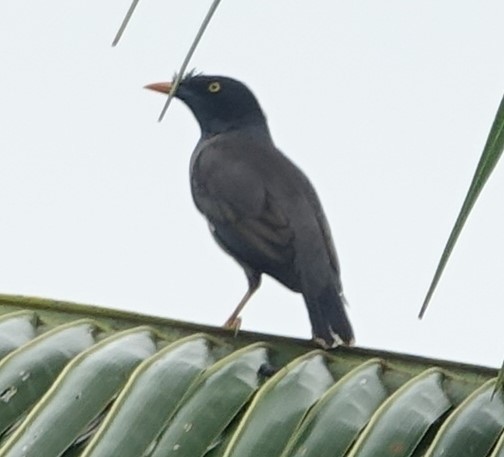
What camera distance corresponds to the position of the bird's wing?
5.11m

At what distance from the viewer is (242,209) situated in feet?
17.6

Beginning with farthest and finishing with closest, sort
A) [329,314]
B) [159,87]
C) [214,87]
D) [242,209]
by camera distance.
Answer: [214,87]
[159,87]
[242,209]
[329,314]

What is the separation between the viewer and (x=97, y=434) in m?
2.04

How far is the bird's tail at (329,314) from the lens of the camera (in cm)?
405

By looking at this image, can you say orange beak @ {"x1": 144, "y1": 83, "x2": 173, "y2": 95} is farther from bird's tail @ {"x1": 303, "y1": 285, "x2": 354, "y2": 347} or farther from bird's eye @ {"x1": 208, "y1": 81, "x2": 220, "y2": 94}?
bird's tail @ {"x1": 303, "y1": 285, "x2": 354, "y2": 347}

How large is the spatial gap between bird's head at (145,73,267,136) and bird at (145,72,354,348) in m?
0.07

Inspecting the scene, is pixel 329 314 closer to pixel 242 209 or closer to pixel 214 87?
pixel 242 209

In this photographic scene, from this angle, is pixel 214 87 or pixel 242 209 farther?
pixel 214 87

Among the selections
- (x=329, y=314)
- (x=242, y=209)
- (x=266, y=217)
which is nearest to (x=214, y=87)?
(x=242, y=209)

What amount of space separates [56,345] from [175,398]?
0.35 m

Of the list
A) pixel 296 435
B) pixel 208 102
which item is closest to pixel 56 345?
pixel 296 435

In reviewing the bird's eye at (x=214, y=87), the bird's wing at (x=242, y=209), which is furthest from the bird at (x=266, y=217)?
the bird's eye at (x=214, y=87)

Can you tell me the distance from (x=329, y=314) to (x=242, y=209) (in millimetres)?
929

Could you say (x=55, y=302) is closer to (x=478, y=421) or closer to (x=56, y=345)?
(x=56, y=345)
